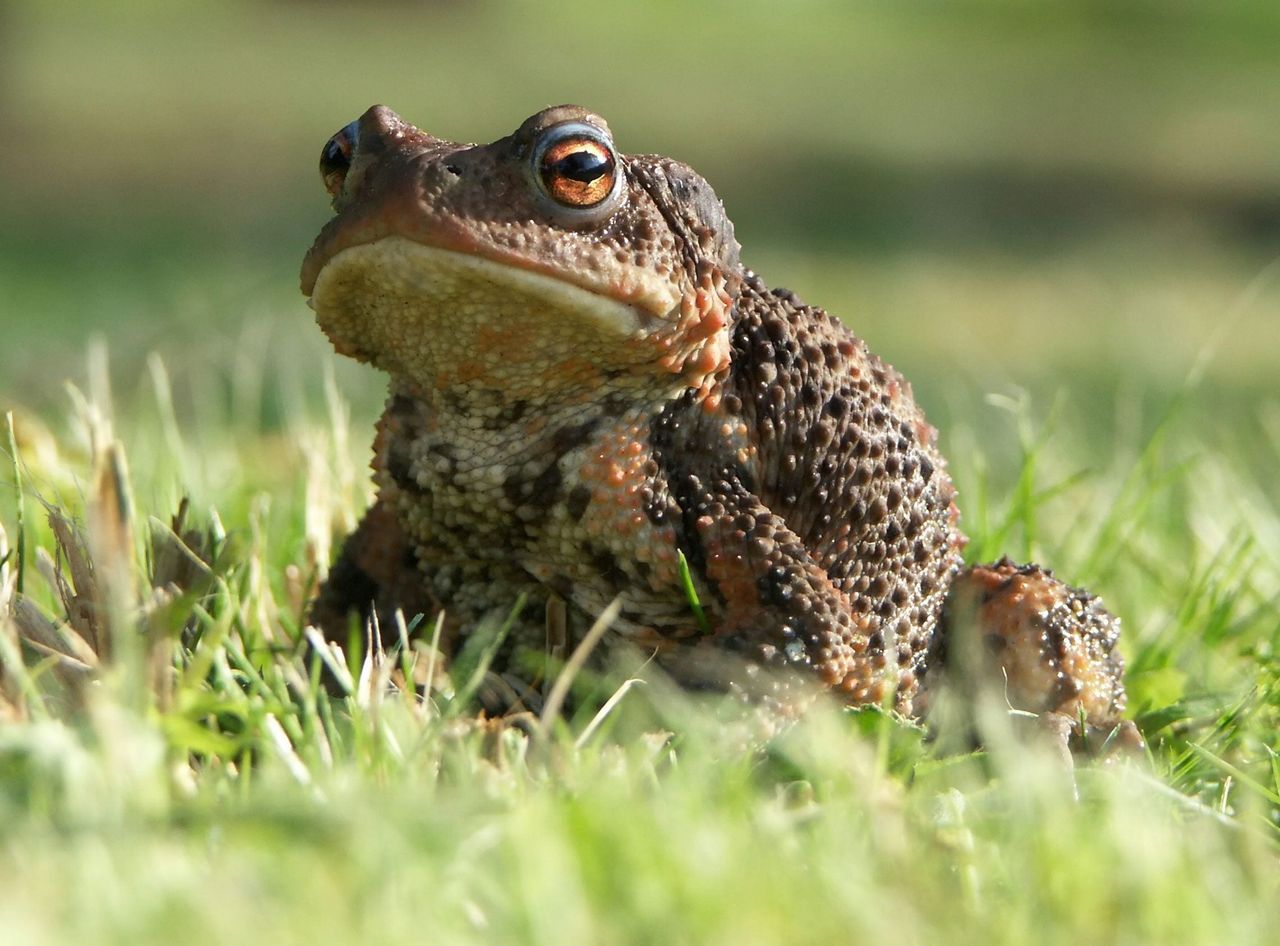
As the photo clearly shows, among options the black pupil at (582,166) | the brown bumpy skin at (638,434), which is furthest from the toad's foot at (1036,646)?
the black pupil at (582,166)

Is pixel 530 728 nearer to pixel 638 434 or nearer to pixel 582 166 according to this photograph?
pixel 638 434

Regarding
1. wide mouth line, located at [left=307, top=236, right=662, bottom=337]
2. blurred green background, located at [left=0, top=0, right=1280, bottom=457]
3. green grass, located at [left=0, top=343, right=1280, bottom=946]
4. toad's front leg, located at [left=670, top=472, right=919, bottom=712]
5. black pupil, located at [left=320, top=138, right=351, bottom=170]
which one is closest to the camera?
green grass, located at [left=0, top=343, right=1280, bottom=946]

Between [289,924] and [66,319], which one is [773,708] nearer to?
[289,924]

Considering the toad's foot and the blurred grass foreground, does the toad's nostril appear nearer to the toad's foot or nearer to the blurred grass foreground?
the blurred grass foreground

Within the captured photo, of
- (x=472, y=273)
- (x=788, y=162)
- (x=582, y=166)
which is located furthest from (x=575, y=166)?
(x=788, y=162)

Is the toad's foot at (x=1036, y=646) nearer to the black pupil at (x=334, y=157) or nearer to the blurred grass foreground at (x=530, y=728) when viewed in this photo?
the blurred grass foreground at (x=530, y=728)

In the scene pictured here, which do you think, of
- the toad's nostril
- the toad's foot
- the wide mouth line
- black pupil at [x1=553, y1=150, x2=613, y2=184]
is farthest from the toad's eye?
the toad's foot

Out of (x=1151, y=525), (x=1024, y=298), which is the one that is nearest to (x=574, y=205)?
(x=1151, y=525)
